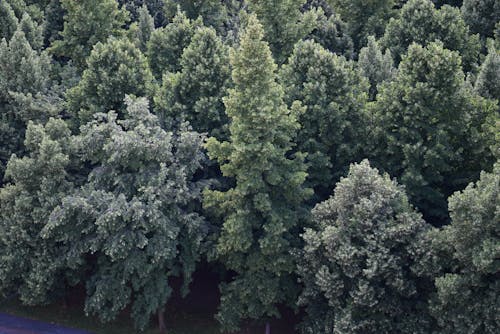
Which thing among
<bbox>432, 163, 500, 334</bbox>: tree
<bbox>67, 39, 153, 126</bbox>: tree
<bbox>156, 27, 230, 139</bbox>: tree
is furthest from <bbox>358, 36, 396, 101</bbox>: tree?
<bbox>67, 39, 153, 126</bbox>: tree

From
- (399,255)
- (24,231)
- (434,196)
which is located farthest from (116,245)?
(434,196)

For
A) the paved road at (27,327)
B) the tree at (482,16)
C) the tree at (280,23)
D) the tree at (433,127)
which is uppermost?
the tree at (482,16)

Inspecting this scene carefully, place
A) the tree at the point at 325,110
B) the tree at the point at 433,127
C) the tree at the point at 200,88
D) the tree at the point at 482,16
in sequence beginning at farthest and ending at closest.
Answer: the tree at the point at 482,16 < the tree at the point at 200,88 < the tree at the point at 325,110 < the tree at the point at 433,127

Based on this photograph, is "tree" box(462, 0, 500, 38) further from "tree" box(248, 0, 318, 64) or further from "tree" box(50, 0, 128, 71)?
"tree" box(50, 0, 128, 71)

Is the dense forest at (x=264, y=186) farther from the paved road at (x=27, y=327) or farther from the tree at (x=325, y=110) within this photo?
the paved road at (x=27, y=327)

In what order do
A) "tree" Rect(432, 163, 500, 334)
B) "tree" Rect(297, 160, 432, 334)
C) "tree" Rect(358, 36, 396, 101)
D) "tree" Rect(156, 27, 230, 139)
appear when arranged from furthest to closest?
"tree" Rect(358, 36, 396, 101) < "tree" Rect(156, 27, 230, 139) < "tree" Rect(297, 160, 432, 334) < "tree" Rect(432, 163, 500, 334)

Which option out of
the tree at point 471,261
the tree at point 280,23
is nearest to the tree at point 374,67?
the tree at point 280,23
